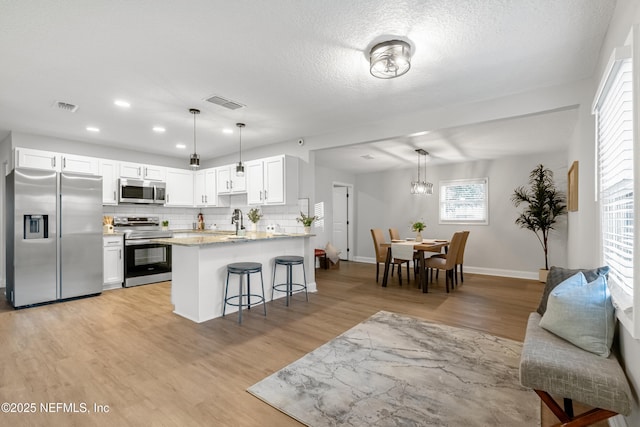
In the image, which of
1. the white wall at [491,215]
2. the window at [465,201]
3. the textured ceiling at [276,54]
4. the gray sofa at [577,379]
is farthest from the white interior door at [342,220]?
the gray sofa at [577,379]

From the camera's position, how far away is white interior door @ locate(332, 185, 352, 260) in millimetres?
8219

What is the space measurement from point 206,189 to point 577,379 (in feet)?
20.0

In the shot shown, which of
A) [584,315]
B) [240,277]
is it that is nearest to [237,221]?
[240,277]

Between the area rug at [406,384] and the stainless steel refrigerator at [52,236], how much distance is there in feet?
12.5

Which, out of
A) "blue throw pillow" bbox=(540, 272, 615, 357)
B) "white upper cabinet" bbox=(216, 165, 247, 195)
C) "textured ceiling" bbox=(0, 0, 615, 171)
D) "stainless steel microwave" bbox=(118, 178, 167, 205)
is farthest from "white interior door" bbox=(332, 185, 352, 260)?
"blue throw pillow" bbox=(540, 272, 615, 357)

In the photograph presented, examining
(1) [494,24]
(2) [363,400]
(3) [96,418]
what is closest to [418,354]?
(2) [363,400]

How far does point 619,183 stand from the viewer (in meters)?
1.74

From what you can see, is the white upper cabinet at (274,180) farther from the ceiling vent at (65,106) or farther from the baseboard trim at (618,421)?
the baseboard trim at (618,421)

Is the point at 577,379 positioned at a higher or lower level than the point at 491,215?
lower

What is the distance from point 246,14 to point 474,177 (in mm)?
6090

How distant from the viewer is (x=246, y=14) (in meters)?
1.96

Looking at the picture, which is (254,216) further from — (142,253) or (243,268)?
(142,253)

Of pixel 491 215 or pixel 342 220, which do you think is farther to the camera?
pixel 342 220

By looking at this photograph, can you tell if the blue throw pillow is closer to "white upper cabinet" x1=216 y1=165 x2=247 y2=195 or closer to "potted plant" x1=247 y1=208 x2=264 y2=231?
"potted plant" x1=247 y1=208 x2=264 y2=231
